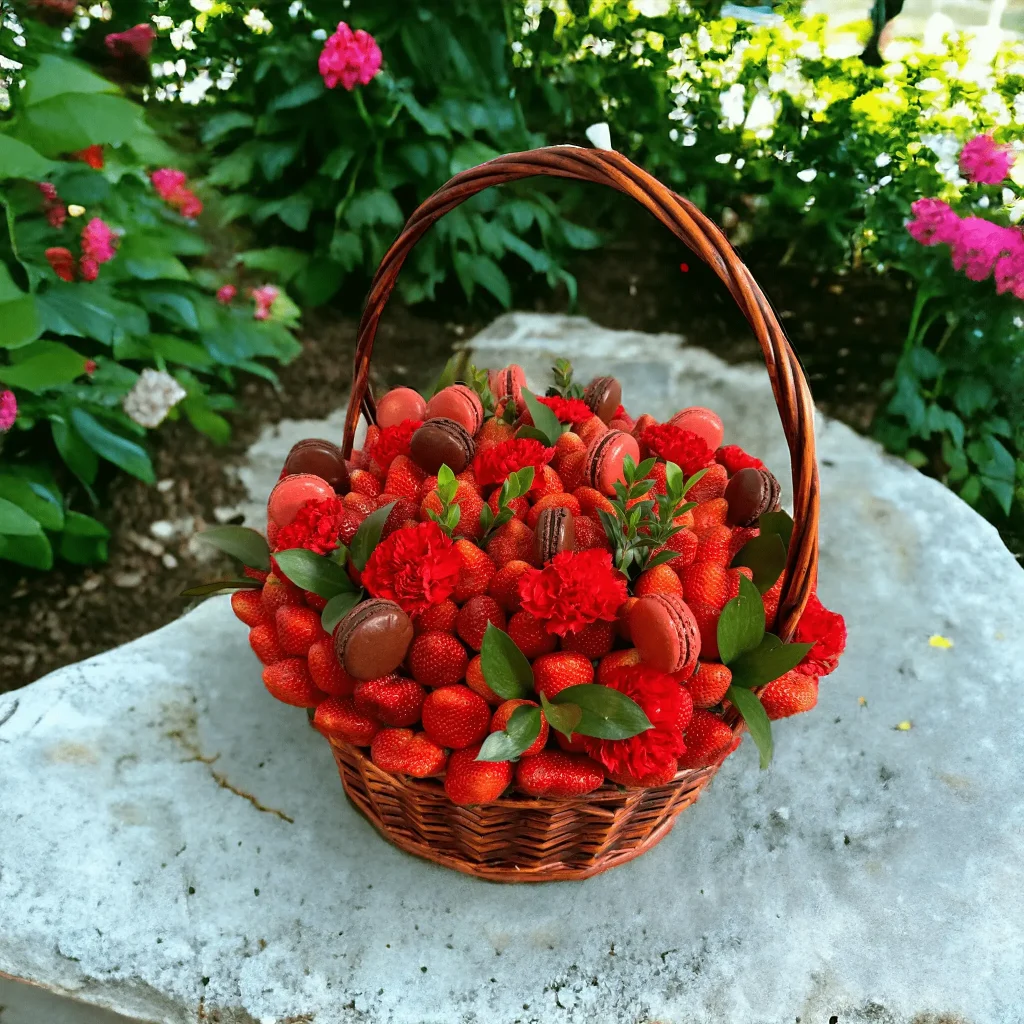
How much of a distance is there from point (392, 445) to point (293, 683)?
0.31m

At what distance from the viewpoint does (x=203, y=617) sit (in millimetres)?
1337

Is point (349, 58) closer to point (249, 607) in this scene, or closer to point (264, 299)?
point (264, 299)

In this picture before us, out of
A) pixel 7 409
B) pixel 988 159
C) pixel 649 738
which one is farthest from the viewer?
pixel 988 159

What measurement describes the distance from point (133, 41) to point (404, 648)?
1.55 m

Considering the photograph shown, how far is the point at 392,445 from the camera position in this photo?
1.01 m

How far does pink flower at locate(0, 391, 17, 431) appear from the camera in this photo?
1.29 metres

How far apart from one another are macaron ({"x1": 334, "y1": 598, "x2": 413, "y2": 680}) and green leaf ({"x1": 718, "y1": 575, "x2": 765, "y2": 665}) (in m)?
0.28

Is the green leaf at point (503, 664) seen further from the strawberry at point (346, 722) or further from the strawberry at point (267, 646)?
the strawberry at point (267, 646)

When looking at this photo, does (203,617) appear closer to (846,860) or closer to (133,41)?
(846,860)

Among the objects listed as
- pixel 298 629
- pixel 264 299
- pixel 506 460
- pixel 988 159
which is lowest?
pixel 264 299

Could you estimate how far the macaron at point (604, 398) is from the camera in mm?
1133

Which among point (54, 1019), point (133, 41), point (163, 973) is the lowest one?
point (54, 1019)

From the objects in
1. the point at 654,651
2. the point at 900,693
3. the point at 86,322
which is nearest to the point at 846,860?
the point at 900,693

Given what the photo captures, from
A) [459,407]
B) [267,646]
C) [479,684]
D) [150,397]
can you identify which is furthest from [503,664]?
[150,397]
